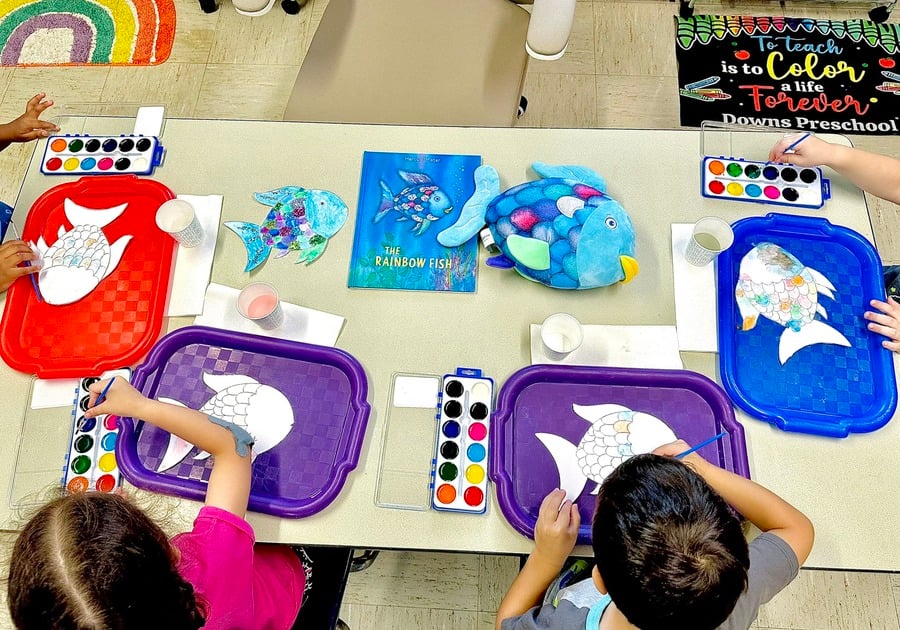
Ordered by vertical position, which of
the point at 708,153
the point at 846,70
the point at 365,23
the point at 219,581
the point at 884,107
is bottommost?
the point at 219,581

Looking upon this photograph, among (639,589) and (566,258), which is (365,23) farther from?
(639,589)

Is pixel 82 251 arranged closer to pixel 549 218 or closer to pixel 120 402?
pixel 120 402

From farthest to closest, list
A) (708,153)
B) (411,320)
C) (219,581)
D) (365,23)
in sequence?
(365,23), (708,153), (411,320), (219,581)

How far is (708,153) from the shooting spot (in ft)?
4.07

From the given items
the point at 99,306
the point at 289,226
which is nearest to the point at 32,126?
the point at 99,306

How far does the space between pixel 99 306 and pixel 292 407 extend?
1.37 ft

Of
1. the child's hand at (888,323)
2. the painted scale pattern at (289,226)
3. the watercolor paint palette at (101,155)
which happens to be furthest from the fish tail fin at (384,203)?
the child's hand at (888,323)

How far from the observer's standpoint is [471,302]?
3.73 ft

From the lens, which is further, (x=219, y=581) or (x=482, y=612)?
(x=482, y=612)

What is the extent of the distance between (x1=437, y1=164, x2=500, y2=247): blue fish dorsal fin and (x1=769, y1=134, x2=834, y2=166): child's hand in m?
0.55

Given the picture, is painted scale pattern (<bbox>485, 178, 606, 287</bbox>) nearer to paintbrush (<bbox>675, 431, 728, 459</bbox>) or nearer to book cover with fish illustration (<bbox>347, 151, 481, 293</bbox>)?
book cover with fish illustration (<bbox>347, 151, 481, 293</bbox>)

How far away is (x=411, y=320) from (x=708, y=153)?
69cm

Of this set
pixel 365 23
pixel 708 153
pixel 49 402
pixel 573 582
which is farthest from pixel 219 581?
pixel 365 23

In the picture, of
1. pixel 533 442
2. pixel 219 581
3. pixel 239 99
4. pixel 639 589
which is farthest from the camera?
pixel 239 99
